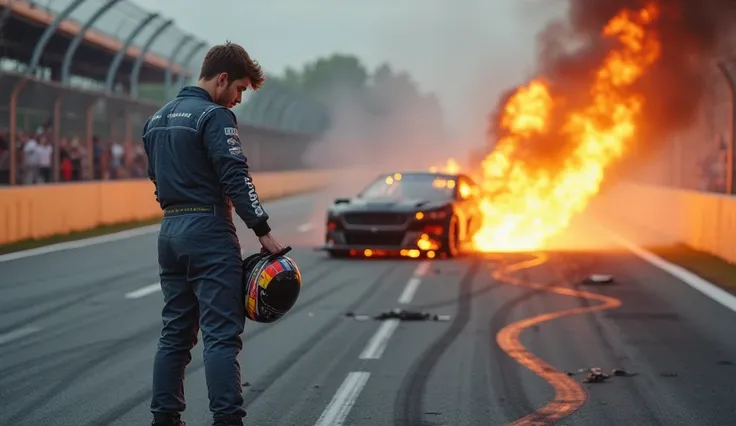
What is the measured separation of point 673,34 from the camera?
84.6 ft

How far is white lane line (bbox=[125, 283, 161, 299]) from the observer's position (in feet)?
44.7

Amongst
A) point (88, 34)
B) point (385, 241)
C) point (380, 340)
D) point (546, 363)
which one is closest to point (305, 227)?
point (385, 241)

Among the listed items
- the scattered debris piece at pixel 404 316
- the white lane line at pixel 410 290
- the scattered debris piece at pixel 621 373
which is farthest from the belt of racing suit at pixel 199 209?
the white lane line at pixel 410 290

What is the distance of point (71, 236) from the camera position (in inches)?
886

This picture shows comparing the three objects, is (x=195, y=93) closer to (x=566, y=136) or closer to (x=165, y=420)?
(x=165, y=420)

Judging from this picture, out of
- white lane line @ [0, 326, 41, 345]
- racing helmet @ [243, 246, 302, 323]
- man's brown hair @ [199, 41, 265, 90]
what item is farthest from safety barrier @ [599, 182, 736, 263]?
man's brown hair @ [199, 41, 265, 90]

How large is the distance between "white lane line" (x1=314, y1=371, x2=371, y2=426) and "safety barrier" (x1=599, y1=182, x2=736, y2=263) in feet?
33.9

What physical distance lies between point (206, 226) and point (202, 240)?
7 cm

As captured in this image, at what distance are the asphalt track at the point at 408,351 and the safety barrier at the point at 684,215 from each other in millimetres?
2200

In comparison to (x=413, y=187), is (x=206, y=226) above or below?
above

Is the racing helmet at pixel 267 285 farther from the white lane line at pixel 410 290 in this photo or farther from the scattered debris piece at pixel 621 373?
the white lane line at pixel 410 290

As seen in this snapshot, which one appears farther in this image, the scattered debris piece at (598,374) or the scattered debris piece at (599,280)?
the scattered debris piece at (599,280)

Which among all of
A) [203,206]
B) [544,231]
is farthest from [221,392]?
[544,231]

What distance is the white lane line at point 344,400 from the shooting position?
688cm
